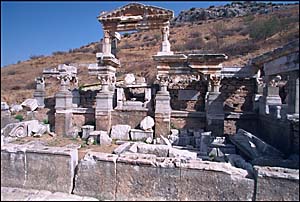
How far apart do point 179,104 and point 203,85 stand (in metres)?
1.53

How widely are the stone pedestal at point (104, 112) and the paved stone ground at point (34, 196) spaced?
233 inches

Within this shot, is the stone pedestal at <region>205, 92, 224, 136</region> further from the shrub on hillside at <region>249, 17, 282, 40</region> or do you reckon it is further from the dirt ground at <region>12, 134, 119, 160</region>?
the shrub on hillside at <region>249, 17, 282, 40</region>

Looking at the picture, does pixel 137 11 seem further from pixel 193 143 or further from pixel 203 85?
pixel 193 143

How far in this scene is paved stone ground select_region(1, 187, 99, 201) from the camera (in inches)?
175

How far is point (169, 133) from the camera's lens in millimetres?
10000

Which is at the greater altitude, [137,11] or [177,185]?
[137,11]

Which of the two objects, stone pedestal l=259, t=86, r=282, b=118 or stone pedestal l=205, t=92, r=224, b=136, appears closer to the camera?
stone pedestal l=259, t=86, r=282, b=118

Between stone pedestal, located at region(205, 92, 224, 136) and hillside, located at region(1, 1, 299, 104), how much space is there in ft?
32.8

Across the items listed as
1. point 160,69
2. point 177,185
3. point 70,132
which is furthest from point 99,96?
point 177,185

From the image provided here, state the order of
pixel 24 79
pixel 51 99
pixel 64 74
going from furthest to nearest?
pixel 24 79 → pixel 51 99 → pixel 64 74

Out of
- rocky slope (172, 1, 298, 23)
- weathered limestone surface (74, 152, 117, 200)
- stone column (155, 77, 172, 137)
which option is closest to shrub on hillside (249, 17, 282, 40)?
rocky slope (172, 1, 298, 23)

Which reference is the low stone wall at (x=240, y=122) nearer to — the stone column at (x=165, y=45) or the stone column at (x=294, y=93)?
the stone column at (x=294, y=93)

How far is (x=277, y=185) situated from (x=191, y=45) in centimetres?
2878

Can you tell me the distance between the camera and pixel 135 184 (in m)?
4.49
